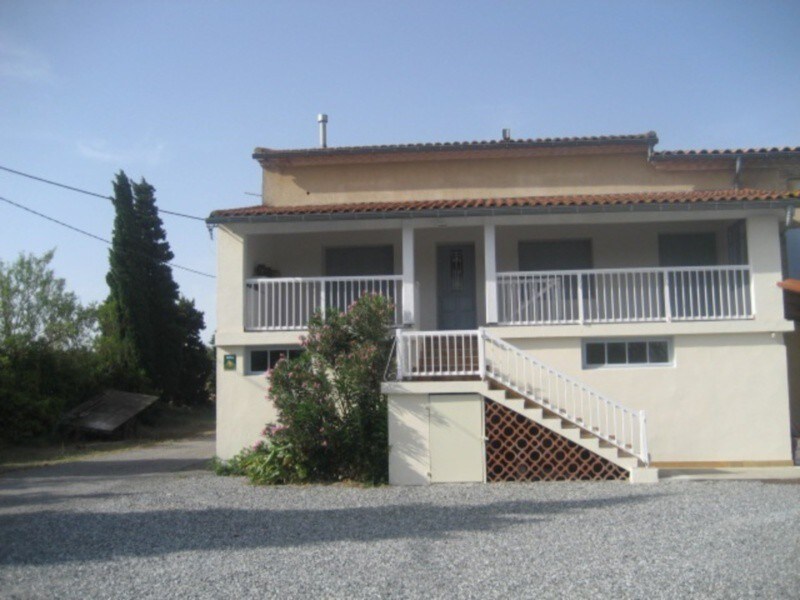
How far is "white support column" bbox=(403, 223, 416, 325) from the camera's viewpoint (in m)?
13.2

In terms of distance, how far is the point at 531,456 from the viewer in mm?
11594

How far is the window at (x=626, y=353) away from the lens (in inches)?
511

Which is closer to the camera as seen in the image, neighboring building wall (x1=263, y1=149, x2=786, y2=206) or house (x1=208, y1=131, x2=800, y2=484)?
house (x1=208, y1=131, x2=800, y2=484)

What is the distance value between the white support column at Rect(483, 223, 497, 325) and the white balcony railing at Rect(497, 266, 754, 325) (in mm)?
236

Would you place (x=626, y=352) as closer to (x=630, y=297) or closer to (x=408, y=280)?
(x=630, y=297)

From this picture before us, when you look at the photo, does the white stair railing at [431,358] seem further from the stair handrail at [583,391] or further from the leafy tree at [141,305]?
→ the leafy tree at [141,305]

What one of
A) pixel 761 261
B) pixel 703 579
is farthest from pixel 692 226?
pixel 703 579

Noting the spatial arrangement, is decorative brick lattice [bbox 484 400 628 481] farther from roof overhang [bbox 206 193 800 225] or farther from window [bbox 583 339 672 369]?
roof overhang [bbox 206 193 800 225]

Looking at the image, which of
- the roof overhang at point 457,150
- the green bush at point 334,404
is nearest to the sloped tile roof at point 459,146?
the roof overhang at point 457,150

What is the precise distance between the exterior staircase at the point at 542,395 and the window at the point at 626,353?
3.51 ft

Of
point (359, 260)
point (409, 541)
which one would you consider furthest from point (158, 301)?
point (409, 541)

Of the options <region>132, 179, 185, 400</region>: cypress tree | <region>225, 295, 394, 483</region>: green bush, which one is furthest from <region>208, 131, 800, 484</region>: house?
<region>132, 179, 185, 400</region>: cypress tree

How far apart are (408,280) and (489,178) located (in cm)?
412

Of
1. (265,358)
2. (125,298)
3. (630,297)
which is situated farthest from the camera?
(125,298)
